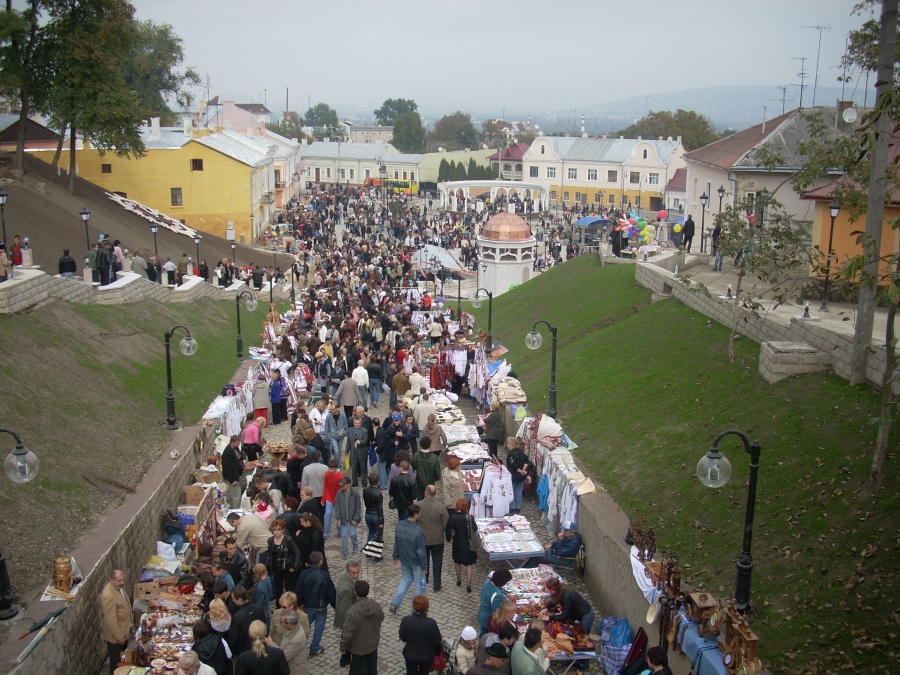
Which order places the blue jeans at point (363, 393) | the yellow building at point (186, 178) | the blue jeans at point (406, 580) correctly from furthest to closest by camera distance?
the yellow building at point (186, 178) → the blue jeans at point (363, 393) → the blue jeans at point (406, 580)

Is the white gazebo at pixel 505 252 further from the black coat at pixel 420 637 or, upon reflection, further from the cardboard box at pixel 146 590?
the black coat at pixel 420 637

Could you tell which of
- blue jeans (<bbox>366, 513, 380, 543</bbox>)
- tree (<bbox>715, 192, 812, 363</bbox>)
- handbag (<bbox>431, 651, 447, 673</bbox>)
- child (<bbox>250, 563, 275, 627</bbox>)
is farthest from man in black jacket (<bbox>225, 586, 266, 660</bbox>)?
tree (<bbox>715, 192, 812, 363</bbox>)

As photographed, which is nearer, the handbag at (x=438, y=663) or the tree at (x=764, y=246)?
the handbag at (x=438, y=663)

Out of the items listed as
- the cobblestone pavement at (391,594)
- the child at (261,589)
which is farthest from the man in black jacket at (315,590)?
the cobblestone pavement at (391,594)

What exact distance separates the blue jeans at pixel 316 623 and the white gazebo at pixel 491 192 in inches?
2646

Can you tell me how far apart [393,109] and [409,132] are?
174ft

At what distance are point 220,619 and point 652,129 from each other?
306ft

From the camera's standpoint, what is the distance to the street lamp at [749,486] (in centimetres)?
857

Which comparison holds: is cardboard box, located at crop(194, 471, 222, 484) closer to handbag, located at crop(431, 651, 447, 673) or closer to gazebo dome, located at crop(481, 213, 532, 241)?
handbag, located at crop(431, 651, 447, 673)

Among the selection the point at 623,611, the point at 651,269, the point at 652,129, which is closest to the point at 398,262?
the point at 651,269

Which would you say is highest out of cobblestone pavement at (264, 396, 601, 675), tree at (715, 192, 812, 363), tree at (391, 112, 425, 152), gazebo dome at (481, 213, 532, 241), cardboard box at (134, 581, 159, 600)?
tree at (391, 112, 425, 152)

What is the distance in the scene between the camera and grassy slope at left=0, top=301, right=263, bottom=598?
1073 centimetres

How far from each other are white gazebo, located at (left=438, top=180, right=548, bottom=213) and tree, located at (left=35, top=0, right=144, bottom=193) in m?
40.8

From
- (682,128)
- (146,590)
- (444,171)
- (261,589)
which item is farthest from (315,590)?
(444,171)
